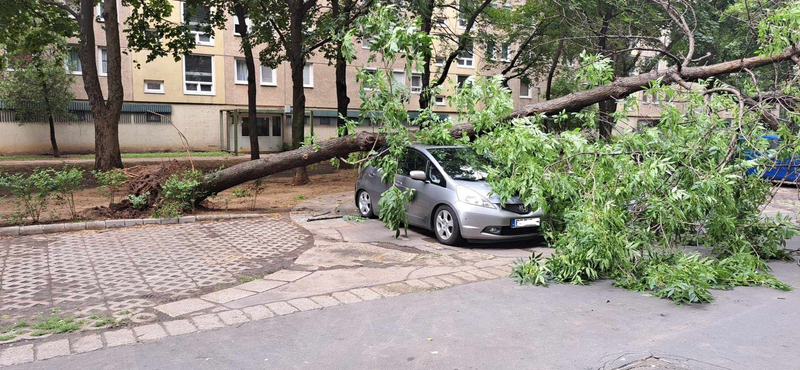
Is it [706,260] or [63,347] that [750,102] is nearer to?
[706,260]

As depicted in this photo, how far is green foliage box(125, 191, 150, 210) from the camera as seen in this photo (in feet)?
33.4

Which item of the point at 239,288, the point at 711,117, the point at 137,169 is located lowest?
the point at 239,288

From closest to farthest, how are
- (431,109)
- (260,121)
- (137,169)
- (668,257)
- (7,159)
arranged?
1. (668,257)
2. (431,109)
3. (137,169)
4. (7,159)
5. (260,121)

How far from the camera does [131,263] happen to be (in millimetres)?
7152

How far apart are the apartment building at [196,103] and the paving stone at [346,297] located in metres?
22.5

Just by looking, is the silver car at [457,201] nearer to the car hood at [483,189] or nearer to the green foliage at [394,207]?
the car hood at [483,189]

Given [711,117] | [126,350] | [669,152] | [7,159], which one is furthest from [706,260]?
[7,159]

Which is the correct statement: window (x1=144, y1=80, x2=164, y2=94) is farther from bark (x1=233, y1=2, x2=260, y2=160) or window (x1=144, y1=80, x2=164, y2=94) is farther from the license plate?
the license plate

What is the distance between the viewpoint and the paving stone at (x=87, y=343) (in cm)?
434

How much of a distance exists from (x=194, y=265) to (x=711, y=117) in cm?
680

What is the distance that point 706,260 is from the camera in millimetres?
6281

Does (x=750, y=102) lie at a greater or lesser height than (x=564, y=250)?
greater

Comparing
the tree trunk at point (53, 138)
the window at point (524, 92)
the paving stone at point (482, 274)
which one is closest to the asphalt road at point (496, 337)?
the paving stone at point (482, 274)

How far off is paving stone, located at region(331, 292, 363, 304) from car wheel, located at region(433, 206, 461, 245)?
8.99 feet
